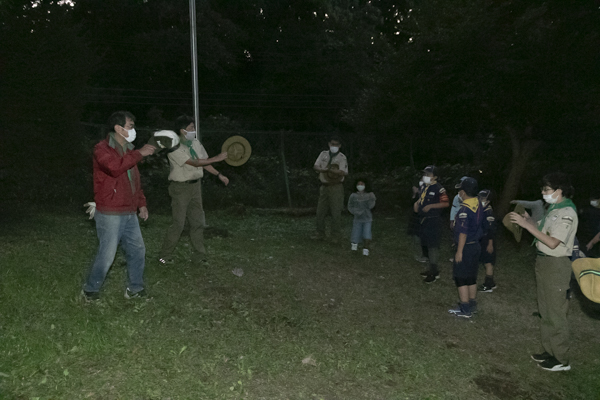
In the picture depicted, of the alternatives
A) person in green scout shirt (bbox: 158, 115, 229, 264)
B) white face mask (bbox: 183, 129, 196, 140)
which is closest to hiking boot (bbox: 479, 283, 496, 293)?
person in green scout shirt (bbox: 158, 115, 229, 264)

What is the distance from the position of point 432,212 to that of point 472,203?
1.50 meters

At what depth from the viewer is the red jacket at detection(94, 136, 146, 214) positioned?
5.07m

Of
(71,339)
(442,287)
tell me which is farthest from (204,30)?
(71,339)

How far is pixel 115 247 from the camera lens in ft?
17.4

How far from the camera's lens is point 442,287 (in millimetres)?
7504

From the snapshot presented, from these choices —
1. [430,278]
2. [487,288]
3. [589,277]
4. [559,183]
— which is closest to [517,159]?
[487,288]

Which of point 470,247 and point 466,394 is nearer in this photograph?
point 466,394

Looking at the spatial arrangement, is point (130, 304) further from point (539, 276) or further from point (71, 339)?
point (539, 276)

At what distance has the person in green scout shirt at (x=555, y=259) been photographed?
475 cm

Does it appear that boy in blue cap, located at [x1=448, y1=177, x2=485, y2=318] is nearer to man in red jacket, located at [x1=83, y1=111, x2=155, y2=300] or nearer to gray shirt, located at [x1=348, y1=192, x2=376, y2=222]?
gray shirt, located at [x1=348, y1=192, x2=376, y2=222]

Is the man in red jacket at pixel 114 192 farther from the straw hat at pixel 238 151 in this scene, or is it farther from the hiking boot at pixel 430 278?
the hiking boot at pixel 430 278

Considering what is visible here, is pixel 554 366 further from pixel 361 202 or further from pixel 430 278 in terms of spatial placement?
pixel 361 202

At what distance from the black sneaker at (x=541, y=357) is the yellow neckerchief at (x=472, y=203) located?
164 centimetres

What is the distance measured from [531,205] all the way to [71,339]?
18.4 ft
